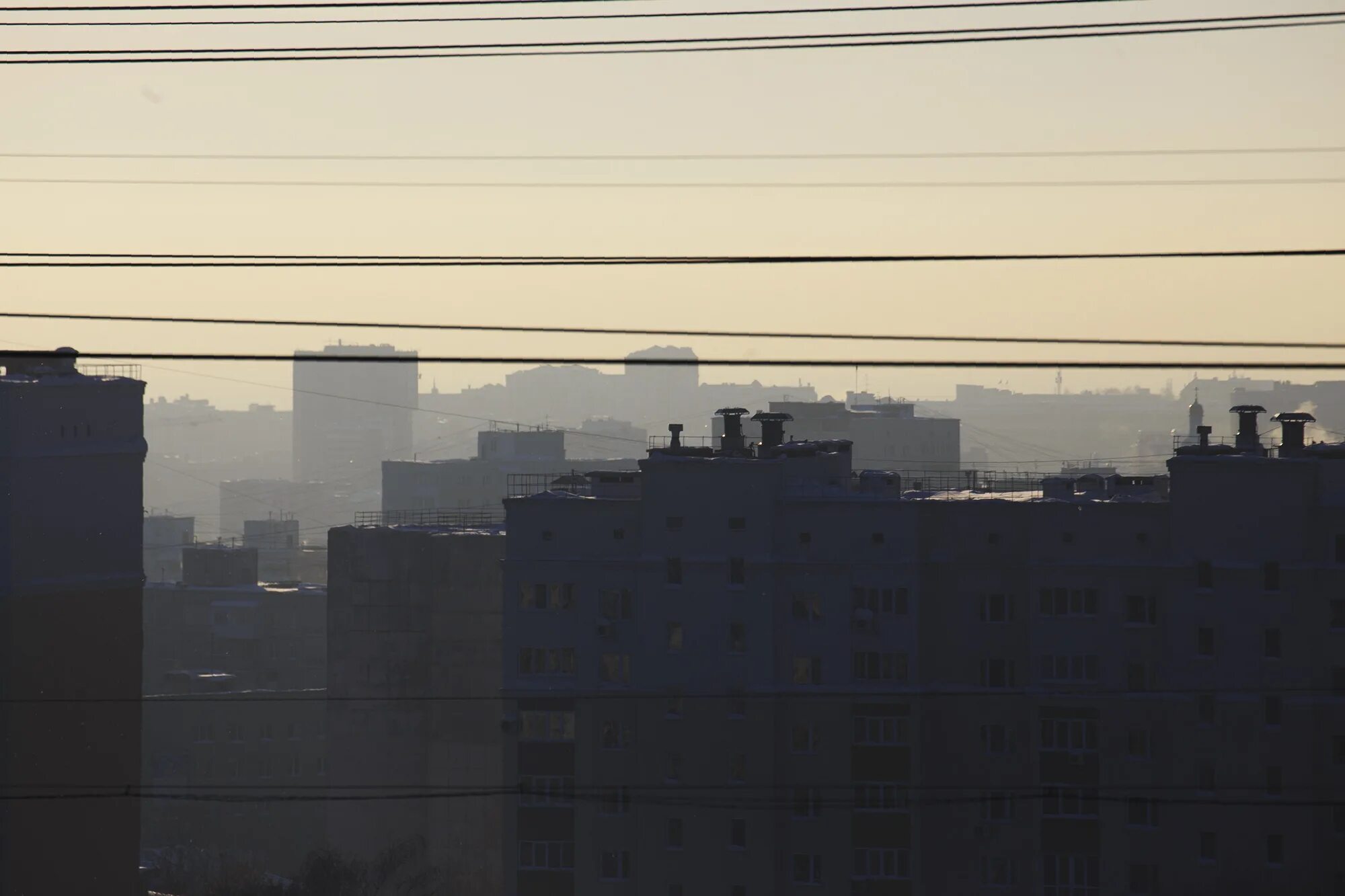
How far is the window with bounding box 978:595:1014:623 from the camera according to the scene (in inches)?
1074

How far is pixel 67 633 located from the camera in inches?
982

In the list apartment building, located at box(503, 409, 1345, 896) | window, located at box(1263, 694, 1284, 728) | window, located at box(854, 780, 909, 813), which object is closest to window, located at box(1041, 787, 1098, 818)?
apartment building, located at box(503, 409, 1345, 896)

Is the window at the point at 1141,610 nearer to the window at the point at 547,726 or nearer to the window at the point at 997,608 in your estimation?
the window at the point at 997,608

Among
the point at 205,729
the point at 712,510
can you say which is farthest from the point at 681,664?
the point at 205,729

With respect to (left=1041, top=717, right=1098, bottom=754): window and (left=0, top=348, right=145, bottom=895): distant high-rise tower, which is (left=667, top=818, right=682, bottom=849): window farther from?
(left=0, top=348, right=145, bottom=895): distant high-rise tower

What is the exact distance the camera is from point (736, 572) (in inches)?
1078

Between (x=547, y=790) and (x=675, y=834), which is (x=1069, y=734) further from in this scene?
(x=547, y=790)

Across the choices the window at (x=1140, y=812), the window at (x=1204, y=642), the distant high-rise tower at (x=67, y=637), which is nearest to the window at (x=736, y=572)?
the window at (x=1140, y=812)

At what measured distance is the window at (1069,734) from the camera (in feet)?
88.2

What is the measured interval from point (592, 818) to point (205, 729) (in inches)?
926

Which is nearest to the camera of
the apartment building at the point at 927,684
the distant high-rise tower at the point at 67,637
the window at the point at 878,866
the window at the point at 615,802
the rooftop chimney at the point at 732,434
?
the distant high-rise tower at the point at 67,637

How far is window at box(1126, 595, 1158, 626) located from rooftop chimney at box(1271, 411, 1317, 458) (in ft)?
10.7

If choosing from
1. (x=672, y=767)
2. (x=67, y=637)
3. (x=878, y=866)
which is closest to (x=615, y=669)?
(x=672, y=767)

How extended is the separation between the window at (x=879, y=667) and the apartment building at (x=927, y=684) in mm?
43
